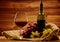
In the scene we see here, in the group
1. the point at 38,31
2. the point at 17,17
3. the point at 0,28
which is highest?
the point at 17,17

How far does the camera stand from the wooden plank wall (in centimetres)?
333

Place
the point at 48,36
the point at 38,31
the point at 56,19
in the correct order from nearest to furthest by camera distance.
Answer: the point at 48,36 < the point at 38,31 < the point at 56,19

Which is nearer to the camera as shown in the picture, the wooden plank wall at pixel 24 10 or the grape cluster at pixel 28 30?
the grape cluster at pixel 28 30

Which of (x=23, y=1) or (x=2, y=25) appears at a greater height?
(x=23, y=1)

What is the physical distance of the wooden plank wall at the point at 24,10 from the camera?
333cm

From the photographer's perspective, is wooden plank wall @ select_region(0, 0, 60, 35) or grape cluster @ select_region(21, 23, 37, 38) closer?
grape cluster @ select_region(21, 23, 37, 38)

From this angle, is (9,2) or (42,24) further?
(9,2)

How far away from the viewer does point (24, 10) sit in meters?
3.35

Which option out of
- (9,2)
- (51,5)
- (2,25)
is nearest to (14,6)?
(9,2)

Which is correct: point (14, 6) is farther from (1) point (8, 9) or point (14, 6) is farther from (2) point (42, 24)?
(2) point (42, 24)

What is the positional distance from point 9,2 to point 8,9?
0.12 m

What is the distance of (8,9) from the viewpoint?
3369mm

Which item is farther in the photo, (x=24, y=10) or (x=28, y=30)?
(x=24, y=10)

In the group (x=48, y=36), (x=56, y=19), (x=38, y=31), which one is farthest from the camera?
(x=56, y=19)
